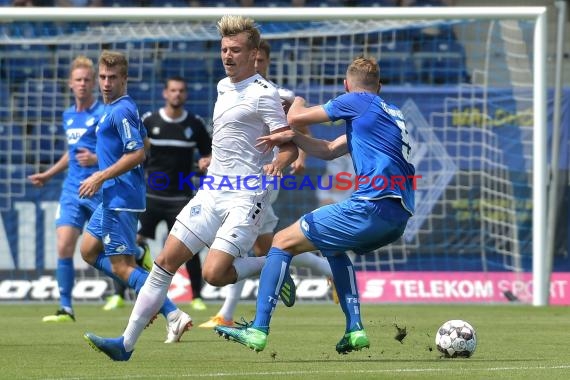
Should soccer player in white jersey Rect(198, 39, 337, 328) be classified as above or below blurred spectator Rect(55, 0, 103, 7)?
below

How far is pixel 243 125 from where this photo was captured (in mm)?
7840

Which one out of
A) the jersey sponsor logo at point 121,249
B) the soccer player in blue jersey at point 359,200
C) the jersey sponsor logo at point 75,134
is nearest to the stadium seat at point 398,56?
the jersey sponsor logo at point 75,134

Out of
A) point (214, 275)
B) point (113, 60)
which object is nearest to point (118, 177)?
point (113, 60)

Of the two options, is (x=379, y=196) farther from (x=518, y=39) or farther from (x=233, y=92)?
(x=518, y=39)

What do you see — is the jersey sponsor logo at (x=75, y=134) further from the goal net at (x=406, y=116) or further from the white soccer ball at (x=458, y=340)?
the white soccer ball at (x=458, y=340)

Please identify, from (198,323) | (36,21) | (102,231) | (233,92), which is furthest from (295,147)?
(36,21)

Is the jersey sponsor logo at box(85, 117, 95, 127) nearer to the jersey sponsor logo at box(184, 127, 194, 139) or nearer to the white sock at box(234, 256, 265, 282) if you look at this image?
the jersey sponsor logo at box(184, 127, 194, 139)

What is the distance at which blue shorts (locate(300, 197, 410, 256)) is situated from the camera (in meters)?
7.48

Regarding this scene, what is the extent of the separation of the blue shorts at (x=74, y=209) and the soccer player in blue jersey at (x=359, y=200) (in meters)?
4.25

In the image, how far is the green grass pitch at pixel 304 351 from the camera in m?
6.79

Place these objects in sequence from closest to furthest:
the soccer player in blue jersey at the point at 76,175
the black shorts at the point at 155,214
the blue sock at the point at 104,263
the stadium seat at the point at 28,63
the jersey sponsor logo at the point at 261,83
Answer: the jersey sponsor logo at the point at 261,83 → the blue sock at the point at 104,263 → the soccer player in blue jersey at the point at 76,175 → the black shorts at the point at 155,214 → the stadium seat at the point at 28,63

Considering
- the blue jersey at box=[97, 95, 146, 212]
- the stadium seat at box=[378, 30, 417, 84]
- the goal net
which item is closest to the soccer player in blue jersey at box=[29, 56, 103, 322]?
the blue jersey at box=[97, 95, 146, 212]

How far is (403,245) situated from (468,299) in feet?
3.26

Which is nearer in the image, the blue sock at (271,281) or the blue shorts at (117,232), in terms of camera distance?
the blue sock at (271,281)
